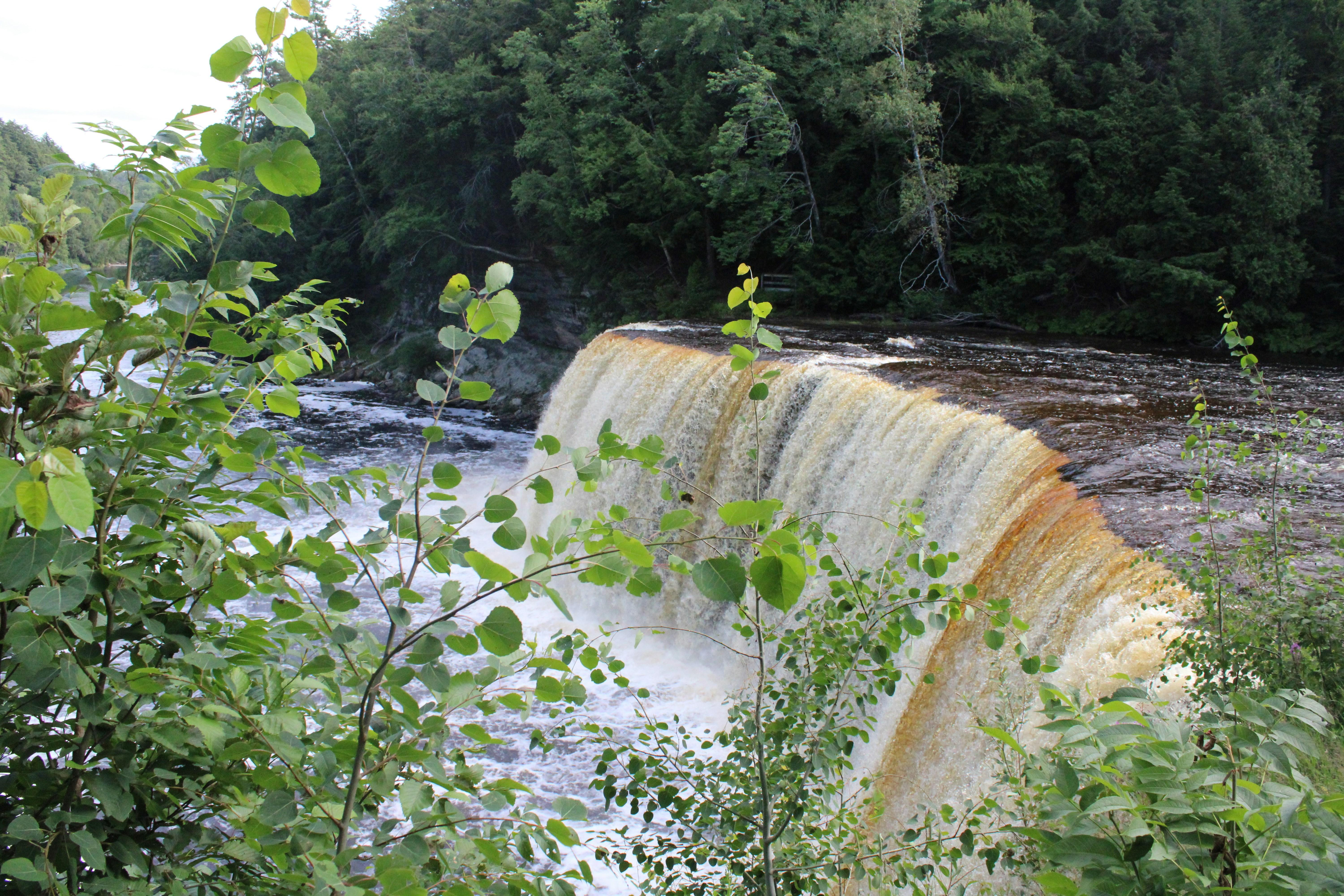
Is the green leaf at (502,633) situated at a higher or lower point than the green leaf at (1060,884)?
higher

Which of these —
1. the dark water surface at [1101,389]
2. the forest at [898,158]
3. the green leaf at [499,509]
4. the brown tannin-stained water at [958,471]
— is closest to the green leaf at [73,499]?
the green leaf at [499,509]

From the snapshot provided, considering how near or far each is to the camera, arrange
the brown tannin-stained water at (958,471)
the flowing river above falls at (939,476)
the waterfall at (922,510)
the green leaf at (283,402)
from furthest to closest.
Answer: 1. the flowing river above falls at (939,476)
2. the brown tannin-stained water at (958,471)
3. the waterfall at (922,510)
4. the green leaf at (283,402)

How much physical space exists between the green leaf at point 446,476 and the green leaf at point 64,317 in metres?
0.52

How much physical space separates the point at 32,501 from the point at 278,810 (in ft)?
2.00

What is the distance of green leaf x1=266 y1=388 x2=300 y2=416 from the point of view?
4.98ft

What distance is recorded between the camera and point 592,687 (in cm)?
874

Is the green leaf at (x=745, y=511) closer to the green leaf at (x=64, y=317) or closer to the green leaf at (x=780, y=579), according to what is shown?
the green leaf at (x=780, y=579)

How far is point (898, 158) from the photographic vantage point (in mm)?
18531

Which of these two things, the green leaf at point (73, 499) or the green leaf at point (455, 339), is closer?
the green leaf at point (73, 499)

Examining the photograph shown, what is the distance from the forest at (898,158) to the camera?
14508 millimetres

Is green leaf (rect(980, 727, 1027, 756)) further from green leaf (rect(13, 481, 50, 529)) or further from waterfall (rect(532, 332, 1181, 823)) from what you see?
green leaf (rect(13, 481, 50, 529))

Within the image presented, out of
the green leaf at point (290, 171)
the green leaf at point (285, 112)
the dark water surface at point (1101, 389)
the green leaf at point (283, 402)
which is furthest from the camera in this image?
the dark water surface at point (1101, 389)

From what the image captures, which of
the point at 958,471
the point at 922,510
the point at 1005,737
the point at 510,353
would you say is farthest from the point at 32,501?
the point at 510,353

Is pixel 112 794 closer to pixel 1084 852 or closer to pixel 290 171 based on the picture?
pixel 290 171
